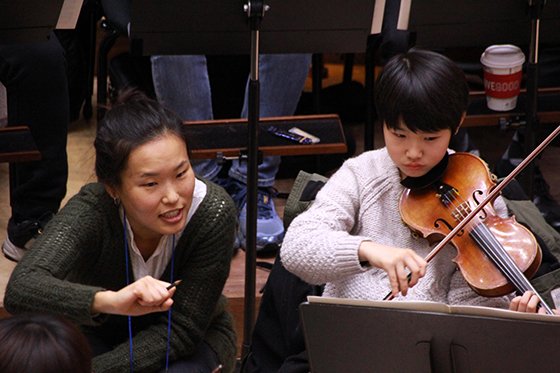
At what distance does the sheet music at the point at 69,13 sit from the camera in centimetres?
264

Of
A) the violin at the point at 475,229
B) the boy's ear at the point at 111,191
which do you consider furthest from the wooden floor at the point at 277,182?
the violin at the point at 475,229

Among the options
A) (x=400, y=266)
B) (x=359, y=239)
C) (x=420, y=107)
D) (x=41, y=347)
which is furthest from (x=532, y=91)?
(x=41, y=347)

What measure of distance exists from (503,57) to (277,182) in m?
0.94

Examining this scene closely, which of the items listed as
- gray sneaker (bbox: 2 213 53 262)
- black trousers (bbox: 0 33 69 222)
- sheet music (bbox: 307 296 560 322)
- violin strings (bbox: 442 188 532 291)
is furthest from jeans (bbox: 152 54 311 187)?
sheet music (bbox: 307 296 560 322)

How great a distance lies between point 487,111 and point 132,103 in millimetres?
1361

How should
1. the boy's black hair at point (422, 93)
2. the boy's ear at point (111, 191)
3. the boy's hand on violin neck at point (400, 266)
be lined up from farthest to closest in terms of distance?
1. the boy's ear at point (111, 191)
2. the boy's black hair at point (422, 93)
3. the boy's hand on violin neck at point (400, 266)

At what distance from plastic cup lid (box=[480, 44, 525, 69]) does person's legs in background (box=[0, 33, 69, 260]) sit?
1272 millimetres

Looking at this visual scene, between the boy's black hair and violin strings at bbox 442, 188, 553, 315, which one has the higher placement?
the boy's black hair

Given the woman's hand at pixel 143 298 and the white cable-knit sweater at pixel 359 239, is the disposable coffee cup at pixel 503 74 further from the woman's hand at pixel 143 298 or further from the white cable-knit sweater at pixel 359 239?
the woman's hand at pixel 143 298

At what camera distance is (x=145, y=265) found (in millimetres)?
2252

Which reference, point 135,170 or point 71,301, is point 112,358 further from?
point 135,170

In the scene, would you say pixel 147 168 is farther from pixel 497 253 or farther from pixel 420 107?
pixel 497 253

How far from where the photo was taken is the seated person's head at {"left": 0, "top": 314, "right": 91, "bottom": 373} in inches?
61.6

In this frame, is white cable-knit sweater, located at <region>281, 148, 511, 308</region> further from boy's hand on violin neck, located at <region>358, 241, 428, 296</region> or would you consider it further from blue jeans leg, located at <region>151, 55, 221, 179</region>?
blue jeans leg, located at <region>151, 55, 221, 179</region>
